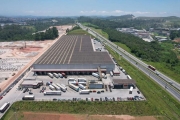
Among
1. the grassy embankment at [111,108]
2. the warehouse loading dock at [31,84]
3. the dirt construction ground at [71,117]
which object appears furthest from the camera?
the warehouse loading dock at [31,84]

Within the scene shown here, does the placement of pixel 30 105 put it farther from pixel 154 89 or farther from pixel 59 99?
pixel 154 89

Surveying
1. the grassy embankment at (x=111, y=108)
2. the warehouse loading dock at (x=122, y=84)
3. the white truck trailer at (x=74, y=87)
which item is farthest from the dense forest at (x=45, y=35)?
the grassy embankment at (x=111, y=108)

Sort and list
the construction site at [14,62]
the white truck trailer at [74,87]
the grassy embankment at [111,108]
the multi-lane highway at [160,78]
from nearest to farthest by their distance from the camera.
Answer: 1. the grassy embankment at [111,108]
2. the white truck trailer at [74,87]
3. the multi-lane highway at [160,78]
4. the construction site at [14,62]

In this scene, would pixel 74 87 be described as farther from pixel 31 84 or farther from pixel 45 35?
pixel 45 35

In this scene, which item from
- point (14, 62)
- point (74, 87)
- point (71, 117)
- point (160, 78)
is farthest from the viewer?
point (14, 62)

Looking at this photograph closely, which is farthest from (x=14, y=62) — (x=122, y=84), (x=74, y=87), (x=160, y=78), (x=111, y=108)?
(x=160, y=78)

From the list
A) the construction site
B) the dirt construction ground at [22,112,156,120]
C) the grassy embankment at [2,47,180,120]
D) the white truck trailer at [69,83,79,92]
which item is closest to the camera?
the dirt construction ground at [22,112,156,120]

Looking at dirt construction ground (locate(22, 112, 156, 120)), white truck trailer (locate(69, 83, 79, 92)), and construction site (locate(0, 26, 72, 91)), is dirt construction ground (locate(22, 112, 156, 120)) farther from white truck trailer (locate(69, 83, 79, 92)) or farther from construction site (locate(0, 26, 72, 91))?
construction site (locate(0, 26, 72, 91))

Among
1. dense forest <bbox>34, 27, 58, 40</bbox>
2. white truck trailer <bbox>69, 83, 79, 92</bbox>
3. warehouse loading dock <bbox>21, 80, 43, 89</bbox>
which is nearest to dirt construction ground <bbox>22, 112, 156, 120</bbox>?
white truck trailer <bbox>69, 83, 79, 92</bbox>

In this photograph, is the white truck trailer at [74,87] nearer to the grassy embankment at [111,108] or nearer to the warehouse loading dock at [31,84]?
the grassy embankment at [111,108]

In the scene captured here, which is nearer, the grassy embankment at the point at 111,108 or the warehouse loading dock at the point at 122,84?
the grassy embankment at the point at 111,108

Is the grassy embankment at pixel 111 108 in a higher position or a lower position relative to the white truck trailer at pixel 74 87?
lower

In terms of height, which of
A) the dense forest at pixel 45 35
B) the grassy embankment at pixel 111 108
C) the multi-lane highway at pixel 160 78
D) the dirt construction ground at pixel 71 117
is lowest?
the dirt construction ground at pixel 71 117

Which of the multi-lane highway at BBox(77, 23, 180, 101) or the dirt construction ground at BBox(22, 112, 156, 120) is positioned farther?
the multi-lane highway at BBox(77, 23, 180, 101)
